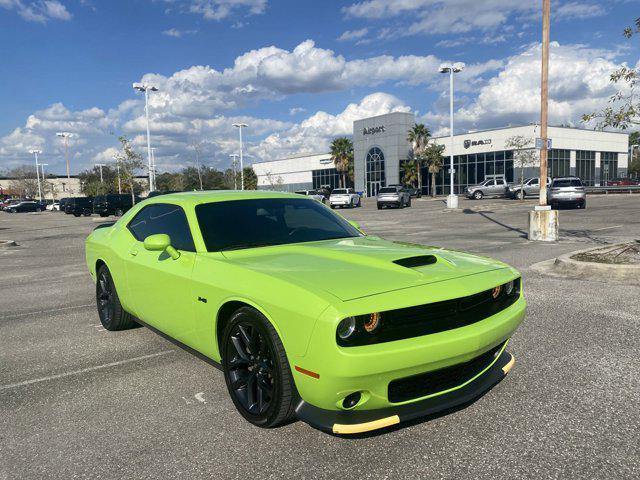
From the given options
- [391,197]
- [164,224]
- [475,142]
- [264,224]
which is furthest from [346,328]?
[475,142]

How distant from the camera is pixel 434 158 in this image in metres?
59.7

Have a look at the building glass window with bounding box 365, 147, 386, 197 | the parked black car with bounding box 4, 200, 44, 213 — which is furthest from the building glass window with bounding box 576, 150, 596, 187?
the parked black car with bounding box 4, 200, 44, 213

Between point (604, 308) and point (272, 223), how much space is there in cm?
416

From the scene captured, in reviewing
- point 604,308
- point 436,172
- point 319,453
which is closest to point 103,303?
point 319,453

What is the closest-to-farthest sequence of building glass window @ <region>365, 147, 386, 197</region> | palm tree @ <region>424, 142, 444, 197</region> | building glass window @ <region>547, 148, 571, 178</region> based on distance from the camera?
1. building glass window @ <region>547, 148, 571, 178</region>
2. palm tree @ <region>424, 142, 444, 197</region>
3. building glass window @ <region>365, 147, 386, 197</region>

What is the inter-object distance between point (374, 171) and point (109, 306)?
63.7m

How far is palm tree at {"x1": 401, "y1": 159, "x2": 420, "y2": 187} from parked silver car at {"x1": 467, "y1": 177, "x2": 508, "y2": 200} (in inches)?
702

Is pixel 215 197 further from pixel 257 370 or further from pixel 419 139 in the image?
pixel 419 139

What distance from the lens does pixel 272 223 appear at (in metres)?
4.08

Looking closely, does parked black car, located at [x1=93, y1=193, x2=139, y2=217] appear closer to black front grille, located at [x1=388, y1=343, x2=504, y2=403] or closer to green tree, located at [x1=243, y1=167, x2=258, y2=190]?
black front grille, located at [x1=388, y1=343, x2=504, y2=403]

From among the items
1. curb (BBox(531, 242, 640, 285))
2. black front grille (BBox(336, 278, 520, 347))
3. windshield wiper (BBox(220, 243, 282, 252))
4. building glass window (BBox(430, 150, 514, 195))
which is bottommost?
curb (BBox(531, 242, 640, 285))

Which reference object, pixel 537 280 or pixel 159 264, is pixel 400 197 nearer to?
pixel 537 280

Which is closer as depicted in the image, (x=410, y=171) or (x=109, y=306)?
(x=109, y=306)

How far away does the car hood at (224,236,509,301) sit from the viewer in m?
2.66
